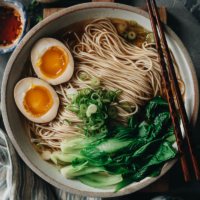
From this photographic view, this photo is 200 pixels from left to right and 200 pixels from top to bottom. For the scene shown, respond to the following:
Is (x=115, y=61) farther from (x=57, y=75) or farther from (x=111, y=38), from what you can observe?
(x=57, y=75)

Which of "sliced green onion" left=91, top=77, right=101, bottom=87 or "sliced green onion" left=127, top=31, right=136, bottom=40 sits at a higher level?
"sliced green onion" left=127, top=31, right=136, bottom=40

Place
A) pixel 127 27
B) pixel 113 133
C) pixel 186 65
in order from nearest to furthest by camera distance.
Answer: pixel 186 65
pixel 113 133
pixel 127 27

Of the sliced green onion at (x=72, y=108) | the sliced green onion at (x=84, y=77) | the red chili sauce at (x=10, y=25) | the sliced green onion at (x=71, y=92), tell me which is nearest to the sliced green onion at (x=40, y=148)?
the sliced green onion at (x=72, y=108)

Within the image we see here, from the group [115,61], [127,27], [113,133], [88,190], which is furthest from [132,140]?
[127,27]

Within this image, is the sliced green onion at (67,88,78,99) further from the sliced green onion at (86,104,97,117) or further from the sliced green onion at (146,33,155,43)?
the sliced green onion at (146,33,155,43)

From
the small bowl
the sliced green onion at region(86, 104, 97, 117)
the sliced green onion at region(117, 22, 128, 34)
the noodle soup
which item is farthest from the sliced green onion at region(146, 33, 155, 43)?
the small bowl
